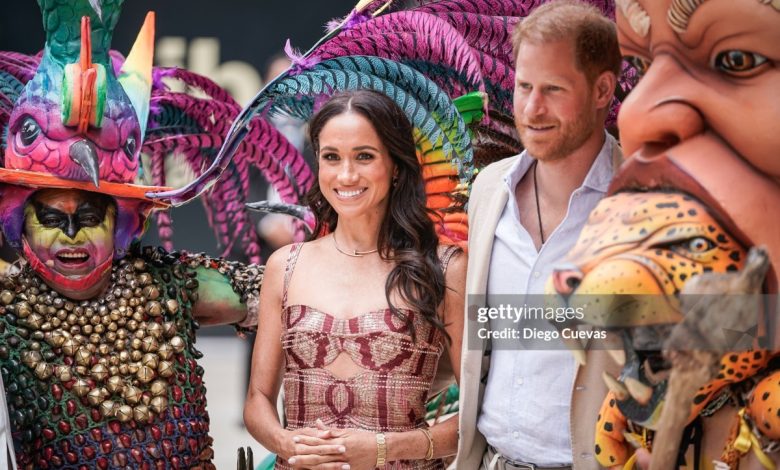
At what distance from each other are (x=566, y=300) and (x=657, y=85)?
0.35 metres


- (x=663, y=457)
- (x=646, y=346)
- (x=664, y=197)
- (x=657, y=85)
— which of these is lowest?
(x=663, y=457)

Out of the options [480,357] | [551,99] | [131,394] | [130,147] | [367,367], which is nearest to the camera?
[551,99]

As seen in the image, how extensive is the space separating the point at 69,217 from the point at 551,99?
1.39 metres

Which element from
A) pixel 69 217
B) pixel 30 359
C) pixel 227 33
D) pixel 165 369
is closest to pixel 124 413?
pixel 165 369

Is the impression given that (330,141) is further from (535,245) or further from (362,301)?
(535,245)

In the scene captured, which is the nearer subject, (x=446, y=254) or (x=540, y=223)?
(x=540, y=223)

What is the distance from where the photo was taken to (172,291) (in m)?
2.86

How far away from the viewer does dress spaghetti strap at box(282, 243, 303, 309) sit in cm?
261

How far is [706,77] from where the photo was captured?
1.48 metres

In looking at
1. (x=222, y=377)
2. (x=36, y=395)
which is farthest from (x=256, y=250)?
(x=222, y=377)

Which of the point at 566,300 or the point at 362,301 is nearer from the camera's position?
the point at 566,300

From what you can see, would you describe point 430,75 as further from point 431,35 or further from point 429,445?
point 429,445

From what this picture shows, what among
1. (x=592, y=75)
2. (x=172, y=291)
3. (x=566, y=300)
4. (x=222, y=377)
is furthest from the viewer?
(x=222, y=377)
